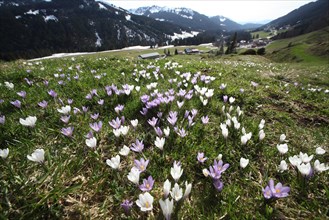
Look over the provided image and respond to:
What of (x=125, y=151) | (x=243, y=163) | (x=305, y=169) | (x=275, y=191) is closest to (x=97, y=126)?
(x=125, y=151)

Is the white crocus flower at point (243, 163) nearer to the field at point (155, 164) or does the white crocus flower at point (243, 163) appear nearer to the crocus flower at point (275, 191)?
the field at point (155, 164)

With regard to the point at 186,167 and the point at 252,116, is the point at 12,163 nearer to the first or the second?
the point at 186,167

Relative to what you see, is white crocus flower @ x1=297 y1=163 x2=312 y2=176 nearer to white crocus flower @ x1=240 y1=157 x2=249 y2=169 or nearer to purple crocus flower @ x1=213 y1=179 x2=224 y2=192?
white crocus flower @ x1=240 y1=157 x2=249 y2=169

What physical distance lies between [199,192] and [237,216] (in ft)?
1.46

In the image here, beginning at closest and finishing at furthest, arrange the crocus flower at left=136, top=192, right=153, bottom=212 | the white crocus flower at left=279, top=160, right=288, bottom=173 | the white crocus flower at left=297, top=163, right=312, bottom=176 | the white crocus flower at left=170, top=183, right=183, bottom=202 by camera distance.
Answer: the crocus flower at left=136, top=192, right=153, bottom=212 → the white crocus flower at left=170, top=183, right=183, bottom=202 → the white crocus flower at left=297, top=163, right=312, bottom=176 → the white crocus flower at left=279, top=160, right=288, bottom=173

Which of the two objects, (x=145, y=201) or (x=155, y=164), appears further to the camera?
(x=155, y=164)

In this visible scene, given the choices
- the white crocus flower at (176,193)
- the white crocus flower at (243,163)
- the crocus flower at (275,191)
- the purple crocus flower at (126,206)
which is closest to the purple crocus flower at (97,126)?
the purple crocus flower at (126,206)

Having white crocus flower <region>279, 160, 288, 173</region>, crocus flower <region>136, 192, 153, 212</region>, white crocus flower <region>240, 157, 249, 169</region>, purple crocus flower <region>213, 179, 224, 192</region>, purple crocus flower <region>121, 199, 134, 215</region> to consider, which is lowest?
white crocus flower <region>279, 160, 288, 173</region>

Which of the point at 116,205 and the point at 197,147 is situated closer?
the point at 116,205

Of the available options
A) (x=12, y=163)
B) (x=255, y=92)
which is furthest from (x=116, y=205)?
(x=255, y=92)

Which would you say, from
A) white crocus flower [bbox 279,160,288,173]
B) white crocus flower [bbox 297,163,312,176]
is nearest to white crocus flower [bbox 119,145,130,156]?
white crocus flower [bbox 279,160,288,173]

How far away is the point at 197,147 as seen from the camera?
2.87 metres

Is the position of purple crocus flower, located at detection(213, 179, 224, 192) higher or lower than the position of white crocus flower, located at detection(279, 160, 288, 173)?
higher

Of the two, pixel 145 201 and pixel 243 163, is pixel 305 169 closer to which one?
pixel 243 163
